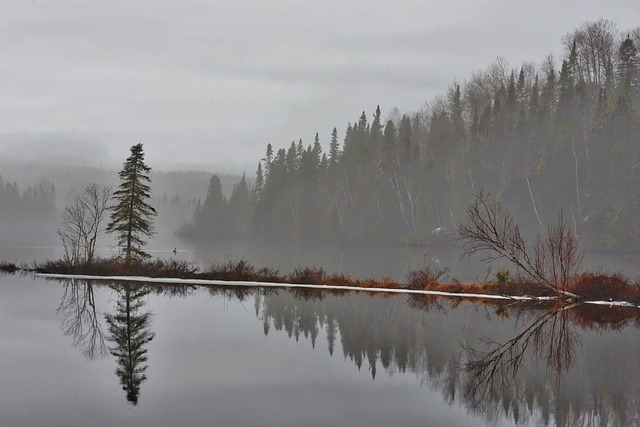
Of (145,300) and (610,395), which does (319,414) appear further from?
(145,300)

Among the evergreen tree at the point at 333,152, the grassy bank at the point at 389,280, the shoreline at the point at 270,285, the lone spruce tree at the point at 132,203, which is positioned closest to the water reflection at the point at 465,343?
the shoreline at the point at 270,285

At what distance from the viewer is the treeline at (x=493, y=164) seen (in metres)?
77.6

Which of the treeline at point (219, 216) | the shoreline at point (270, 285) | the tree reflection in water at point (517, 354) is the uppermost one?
the treeline at point (219, 216)

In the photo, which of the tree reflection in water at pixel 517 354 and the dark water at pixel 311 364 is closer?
the dark water at pixel 311 364

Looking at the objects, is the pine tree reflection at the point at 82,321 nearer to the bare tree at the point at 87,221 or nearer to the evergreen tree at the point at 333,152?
the bare tree at the point at 87,221

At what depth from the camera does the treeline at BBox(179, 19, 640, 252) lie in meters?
77.6

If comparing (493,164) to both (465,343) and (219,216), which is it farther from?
(465,343)

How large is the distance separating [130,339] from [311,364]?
450 centimetres

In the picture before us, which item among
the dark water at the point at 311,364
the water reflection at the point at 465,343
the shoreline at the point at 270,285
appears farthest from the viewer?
the shoreline at the point at 270,285

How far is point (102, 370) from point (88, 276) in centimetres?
2155

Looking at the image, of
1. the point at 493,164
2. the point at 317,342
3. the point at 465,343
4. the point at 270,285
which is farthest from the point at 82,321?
the point at 493,164

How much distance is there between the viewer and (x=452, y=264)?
61062mm

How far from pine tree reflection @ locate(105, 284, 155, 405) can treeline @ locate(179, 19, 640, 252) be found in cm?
5486

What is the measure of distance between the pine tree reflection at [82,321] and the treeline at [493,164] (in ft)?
174
